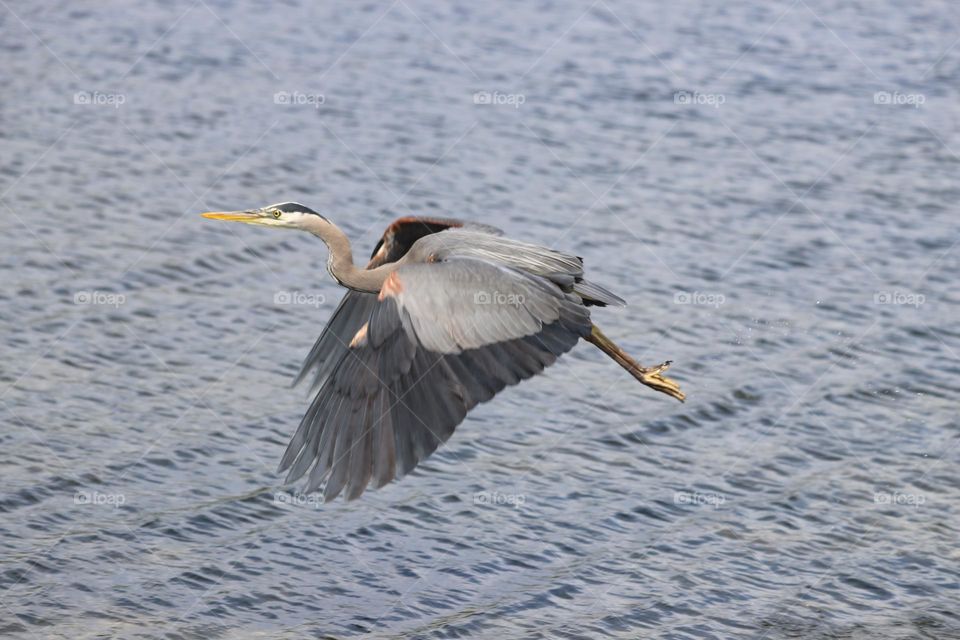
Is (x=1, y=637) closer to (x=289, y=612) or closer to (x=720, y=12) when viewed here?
(x=289, y=612)

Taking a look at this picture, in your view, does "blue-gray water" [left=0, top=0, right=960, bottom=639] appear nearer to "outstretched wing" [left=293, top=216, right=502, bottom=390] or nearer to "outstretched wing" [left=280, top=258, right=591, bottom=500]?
"outstretched wing" [left=293, top=216, right=502, bottom=390]

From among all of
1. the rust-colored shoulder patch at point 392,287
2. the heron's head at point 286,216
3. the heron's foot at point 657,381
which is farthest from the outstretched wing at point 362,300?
the heron's foot at point 657,381

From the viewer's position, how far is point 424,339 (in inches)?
326

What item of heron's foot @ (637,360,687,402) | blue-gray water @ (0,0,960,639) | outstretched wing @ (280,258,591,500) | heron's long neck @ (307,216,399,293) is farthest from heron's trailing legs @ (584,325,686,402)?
heron's long neck @ (307,216,399,293)

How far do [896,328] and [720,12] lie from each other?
1047 cm

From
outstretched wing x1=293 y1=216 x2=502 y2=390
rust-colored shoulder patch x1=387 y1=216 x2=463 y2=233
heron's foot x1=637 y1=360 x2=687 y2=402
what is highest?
rust-colored shoulder patch x1=387 y1=216 x2=463 y2=233

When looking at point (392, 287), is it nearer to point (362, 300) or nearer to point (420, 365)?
point (420, 365)

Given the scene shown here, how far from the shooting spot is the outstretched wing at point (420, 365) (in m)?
7.89

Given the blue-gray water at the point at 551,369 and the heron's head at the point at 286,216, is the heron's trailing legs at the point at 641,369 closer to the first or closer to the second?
the blue-gray water at the point at 551,369

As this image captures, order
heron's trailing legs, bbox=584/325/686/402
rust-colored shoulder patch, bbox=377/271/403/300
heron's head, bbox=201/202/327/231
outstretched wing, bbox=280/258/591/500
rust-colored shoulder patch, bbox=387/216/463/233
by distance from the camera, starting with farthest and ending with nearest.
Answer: heron's trailing legs, bbox=584/325/686/402, rust-colored shoulder patch, bbox=387/216/463/233, heron's head, bbox=201/202/327/231, rust-colored shoulder patch, bbox=377/271/403/300, outstretched wing, bbox=280/258/591/500

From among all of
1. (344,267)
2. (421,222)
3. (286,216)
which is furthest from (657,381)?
(286,216)

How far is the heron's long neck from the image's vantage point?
955 cm

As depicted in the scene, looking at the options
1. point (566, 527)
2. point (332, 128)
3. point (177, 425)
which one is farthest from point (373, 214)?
point (566, 527)

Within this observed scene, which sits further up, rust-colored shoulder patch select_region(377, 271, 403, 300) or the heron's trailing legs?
rust-colored shoulder patch select_region(377, 271, 403, 300)
